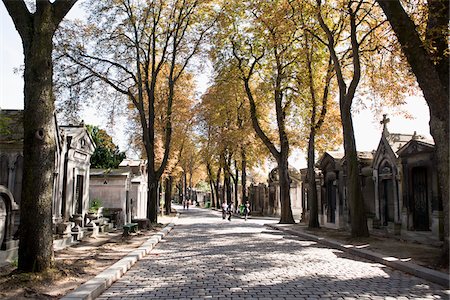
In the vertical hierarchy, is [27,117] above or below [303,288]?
above

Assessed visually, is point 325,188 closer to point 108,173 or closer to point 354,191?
point 354,191

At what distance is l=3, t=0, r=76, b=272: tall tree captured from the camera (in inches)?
269

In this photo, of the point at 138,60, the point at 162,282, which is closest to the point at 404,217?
the point at 162,282

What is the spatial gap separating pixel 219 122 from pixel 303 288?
29.1 m

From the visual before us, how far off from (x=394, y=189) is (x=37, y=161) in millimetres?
13689

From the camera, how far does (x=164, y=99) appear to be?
98.7ft

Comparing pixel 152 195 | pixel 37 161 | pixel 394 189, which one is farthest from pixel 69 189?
pixel 394 189

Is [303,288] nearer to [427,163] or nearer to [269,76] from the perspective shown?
[427,163]

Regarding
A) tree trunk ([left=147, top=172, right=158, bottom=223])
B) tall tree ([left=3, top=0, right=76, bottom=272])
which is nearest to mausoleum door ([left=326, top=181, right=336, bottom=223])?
tree trunk ([left=147, top=172, right=158, bottom=223])

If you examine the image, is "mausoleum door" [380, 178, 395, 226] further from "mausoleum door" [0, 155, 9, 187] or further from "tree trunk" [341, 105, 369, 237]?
"mausoleum door" [0, 155, 9, 187]

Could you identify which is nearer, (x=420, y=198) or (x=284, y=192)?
(x=420, y=198)

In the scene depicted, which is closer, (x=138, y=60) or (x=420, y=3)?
(x=420, y=3)

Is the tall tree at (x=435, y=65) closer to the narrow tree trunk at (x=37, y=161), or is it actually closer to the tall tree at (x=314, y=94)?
the narrow tree trunk at (x=37, y=161)

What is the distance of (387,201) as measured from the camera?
1717 centimetres
